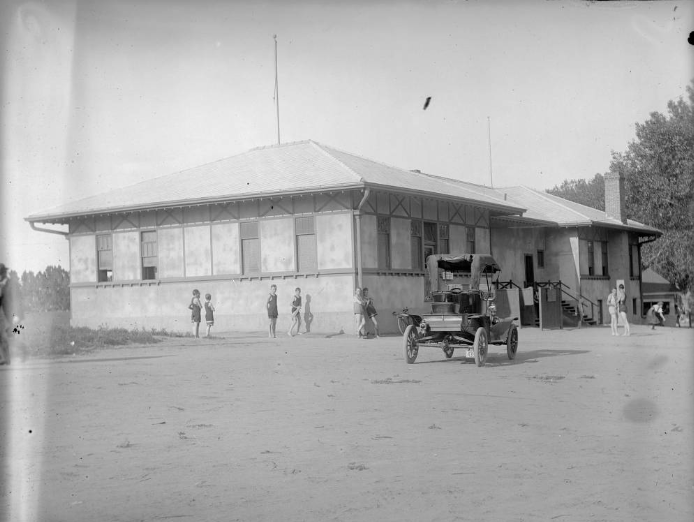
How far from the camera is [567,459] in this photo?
7.61m

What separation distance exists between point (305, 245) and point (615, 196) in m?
22.4

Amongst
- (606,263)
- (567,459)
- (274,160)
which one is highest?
(274,160)

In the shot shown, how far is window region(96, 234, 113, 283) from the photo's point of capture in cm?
3381

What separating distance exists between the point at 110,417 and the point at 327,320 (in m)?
18.9

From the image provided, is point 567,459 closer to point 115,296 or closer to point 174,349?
point 174,349

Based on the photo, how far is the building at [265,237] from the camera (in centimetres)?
2873

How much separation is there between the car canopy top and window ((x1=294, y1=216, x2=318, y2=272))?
10704 mm

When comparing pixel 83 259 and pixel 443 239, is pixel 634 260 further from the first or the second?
pixel 83 259

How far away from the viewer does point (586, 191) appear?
3103 inches

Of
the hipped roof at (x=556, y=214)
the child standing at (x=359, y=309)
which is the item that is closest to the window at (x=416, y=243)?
the child standing at (x=359, y=309)

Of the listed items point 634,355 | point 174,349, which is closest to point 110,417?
point 174,349

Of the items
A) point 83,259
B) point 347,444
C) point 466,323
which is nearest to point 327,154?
point 83,259

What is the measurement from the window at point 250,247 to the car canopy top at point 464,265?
1241cm

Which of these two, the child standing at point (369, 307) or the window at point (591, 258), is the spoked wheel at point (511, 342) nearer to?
the child standing at point (369, 307)
